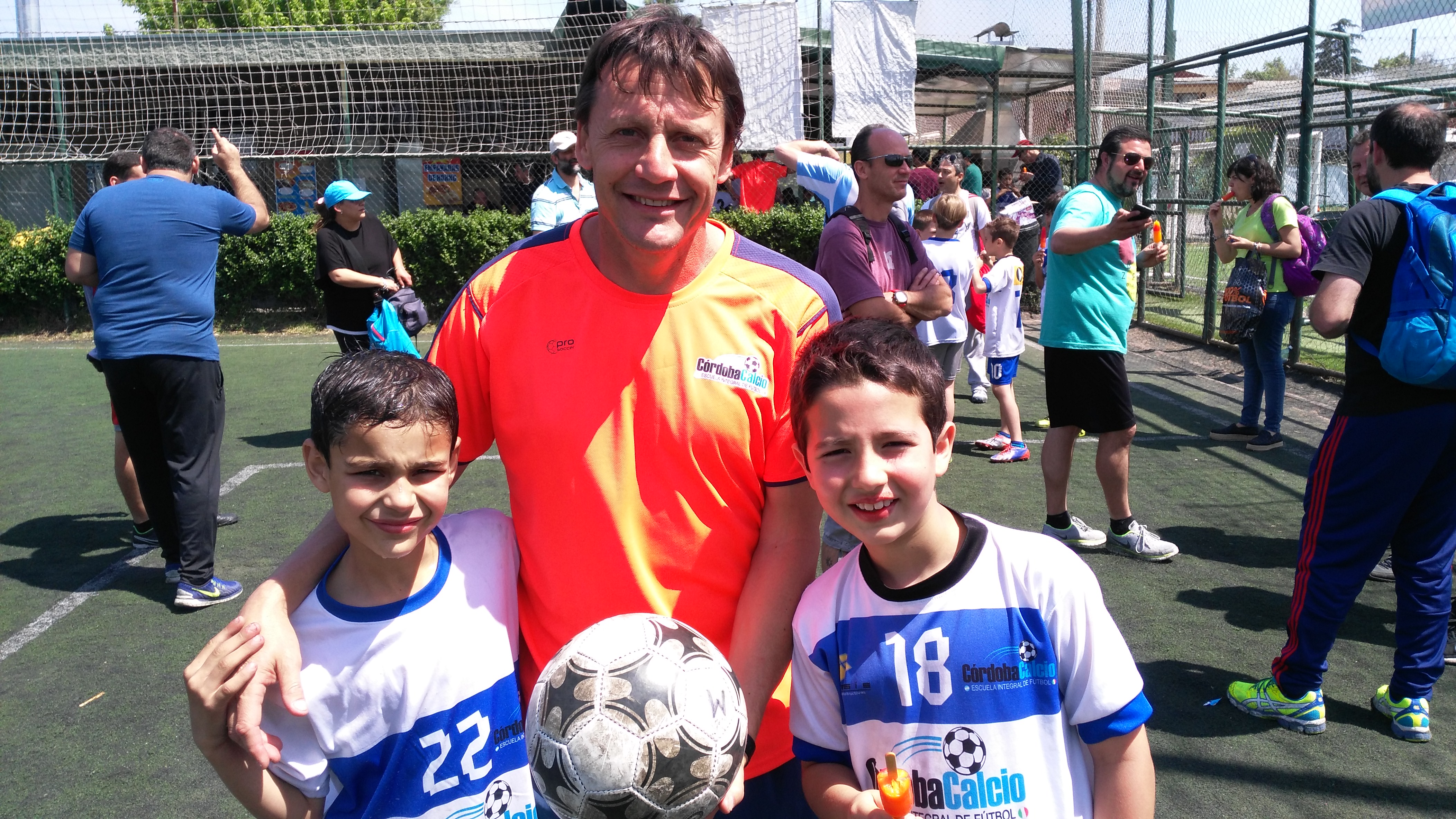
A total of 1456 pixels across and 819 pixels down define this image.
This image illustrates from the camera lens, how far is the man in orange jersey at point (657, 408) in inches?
66.7

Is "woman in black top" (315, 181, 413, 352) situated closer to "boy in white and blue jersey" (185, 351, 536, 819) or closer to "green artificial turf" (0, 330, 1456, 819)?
"green artificial turf" (0, 330, 1456, 819)

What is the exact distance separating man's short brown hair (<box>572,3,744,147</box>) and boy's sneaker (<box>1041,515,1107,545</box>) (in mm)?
4438

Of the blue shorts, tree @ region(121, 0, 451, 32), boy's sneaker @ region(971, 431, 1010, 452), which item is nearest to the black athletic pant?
boy's sneaker @ region(971, 431, 1010, 452)

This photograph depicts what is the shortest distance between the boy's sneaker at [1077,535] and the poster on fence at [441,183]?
47.1 ft

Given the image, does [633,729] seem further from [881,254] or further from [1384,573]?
[1384,573]

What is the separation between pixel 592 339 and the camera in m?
1.80

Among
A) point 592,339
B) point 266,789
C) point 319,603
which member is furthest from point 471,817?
point 592,339

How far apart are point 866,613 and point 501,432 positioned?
0.74 metres

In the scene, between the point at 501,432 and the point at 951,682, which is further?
the point at 501,432

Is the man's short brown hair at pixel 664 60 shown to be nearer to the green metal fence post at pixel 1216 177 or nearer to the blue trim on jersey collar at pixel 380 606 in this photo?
the blue trim on jersey collar at pixel 380 606

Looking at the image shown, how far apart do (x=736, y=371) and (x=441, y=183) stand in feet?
56.6

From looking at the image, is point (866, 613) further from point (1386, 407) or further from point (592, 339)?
point (1386, 407)

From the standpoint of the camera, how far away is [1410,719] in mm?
3668

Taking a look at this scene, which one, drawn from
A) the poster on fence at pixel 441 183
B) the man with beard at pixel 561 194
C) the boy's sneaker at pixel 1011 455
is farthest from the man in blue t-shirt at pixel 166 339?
the poster on fence at pixel 441 183
